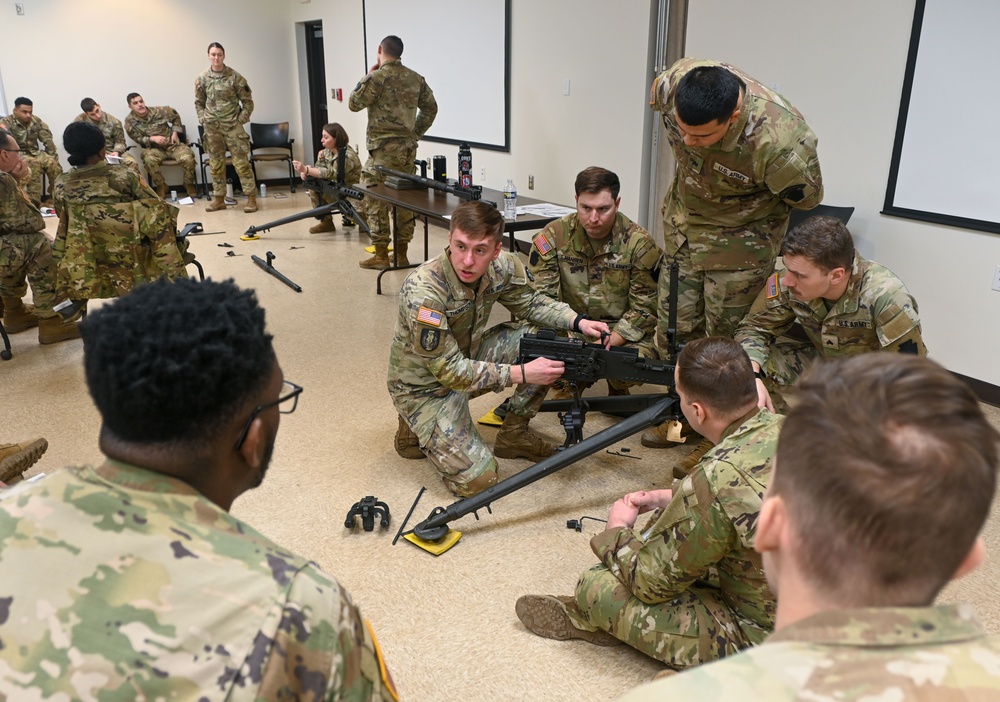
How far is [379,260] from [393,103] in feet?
4.27

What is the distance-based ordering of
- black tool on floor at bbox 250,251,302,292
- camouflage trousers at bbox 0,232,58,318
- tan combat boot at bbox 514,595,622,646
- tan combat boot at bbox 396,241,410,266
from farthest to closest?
tan combat boot at bbox 396,241,410,266
black tool on floor at bbox 250,251,302,292
camouflage trousers at bbox 0,232,58,318
tan combat boot at bbox 514,595,622,646

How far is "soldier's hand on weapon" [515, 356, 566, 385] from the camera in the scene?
2.77m

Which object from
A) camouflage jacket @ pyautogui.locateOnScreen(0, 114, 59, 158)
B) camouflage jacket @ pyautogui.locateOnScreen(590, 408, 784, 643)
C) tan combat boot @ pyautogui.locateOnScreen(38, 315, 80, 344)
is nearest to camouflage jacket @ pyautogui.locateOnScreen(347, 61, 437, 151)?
tan combat boot @ pyautogui.locateOnScreen(38, 315, 80, 344)

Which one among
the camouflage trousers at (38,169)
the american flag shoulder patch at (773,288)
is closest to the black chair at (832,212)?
the american flag shoulder patch at (773,288)

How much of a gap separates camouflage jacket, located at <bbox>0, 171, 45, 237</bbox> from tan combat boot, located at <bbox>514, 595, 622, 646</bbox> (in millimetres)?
3927

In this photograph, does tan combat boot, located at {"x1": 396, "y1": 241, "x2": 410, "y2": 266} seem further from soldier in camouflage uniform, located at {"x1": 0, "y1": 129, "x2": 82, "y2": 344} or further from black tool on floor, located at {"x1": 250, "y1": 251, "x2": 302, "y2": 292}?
soldier in camouflage uniform, located at {"x1": 0, "y1": 129, "x2": 82, "y2": 344}

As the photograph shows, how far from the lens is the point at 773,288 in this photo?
115 inches

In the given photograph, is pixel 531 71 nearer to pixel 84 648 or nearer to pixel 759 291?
pixel 759 291

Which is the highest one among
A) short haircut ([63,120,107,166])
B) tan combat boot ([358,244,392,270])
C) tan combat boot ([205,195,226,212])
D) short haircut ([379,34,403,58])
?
short haircut ([379,34,403,58])

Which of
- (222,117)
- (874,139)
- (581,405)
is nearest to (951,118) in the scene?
(874,139)

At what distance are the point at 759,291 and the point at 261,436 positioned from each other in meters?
2.65

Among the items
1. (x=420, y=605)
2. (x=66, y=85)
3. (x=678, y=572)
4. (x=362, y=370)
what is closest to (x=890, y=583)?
(x=678, y=572)

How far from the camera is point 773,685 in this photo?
0.70m

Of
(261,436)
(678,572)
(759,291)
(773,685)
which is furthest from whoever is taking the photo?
(759,291)
